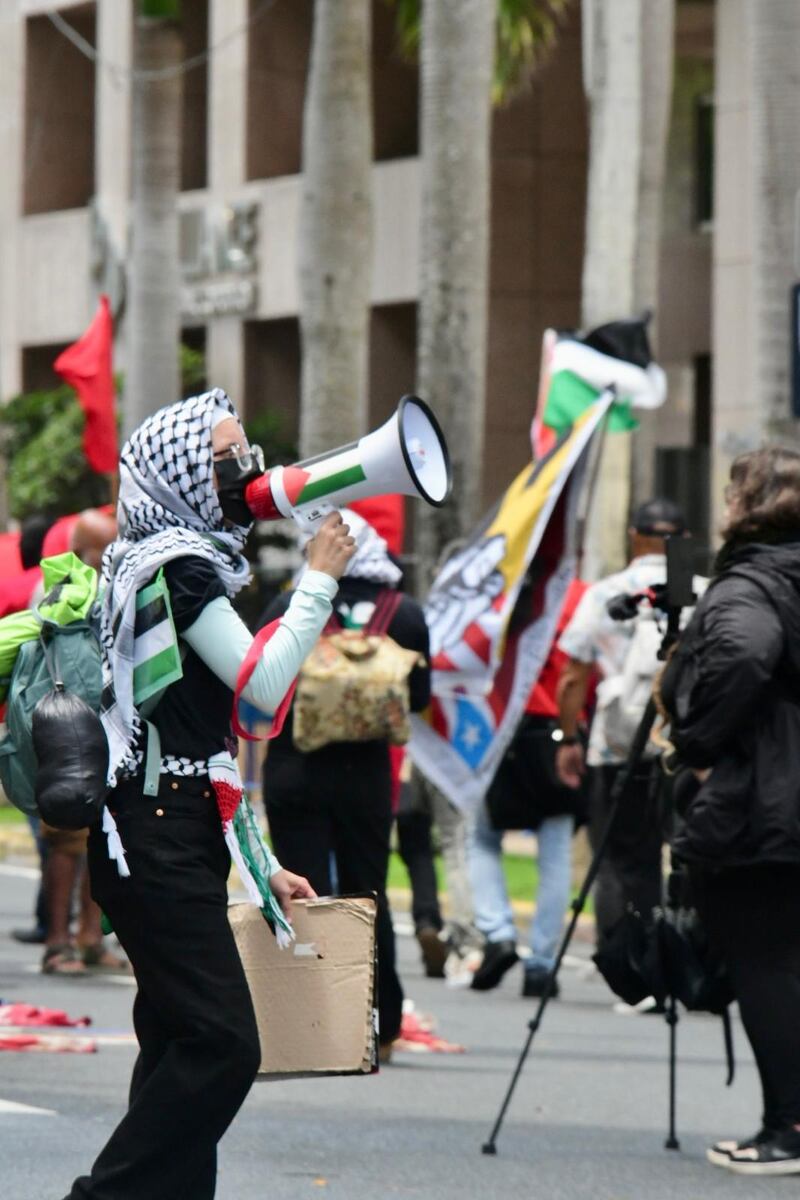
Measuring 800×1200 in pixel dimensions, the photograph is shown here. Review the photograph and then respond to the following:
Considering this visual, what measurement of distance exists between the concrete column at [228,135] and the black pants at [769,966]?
1065 inches

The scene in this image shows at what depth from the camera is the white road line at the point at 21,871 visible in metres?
17.5

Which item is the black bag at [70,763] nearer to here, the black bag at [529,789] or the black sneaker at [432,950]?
the black bag at [529,789]

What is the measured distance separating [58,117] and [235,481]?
34917mm

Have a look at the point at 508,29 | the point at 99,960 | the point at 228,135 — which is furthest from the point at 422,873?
the point at 228,135

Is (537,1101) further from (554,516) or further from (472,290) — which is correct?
(472,290)

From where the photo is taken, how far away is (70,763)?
5.14 m

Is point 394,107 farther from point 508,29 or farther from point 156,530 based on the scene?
point 156,530

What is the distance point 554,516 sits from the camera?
11.0 metres

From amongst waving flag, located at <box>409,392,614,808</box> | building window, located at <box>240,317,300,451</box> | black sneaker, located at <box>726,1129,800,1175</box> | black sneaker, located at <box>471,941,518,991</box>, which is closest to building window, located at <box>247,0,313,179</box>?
building window, located at <box>240,317,300,451</box>

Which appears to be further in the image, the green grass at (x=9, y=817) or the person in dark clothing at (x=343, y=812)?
the green grass at (x=9, y=817)

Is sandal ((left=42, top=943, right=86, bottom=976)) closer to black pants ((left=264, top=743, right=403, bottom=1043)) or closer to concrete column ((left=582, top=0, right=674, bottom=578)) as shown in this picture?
black pants ((left=264, top=743, right=403, bottom=1043))

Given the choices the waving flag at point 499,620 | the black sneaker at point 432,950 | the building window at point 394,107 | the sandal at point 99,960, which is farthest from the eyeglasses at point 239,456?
the building window at point 394,107

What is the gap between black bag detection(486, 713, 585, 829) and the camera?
11.3 m

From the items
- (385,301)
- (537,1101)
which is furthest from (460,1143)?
(385,301)
